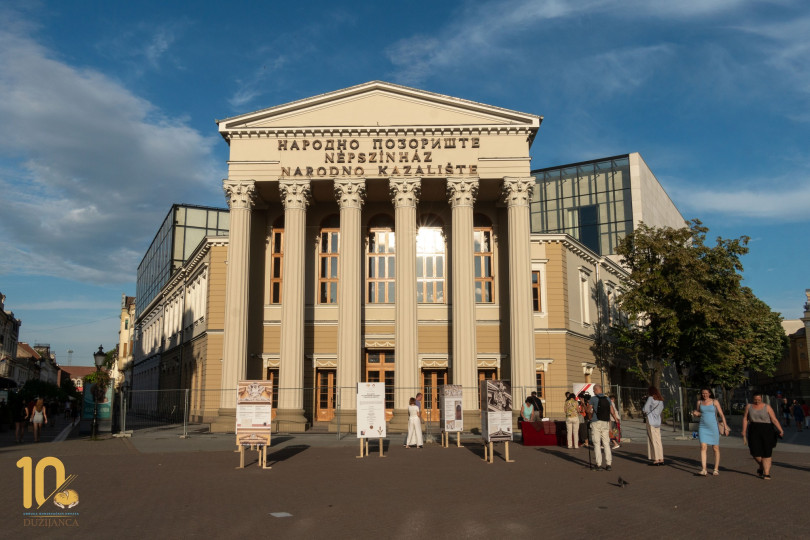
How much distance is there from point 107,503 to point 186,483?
2.71m

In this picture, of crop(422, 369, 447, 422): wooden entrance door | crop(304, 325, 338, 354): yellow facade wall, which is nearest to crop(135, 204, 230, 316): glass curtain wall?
crop(304, 325, 338, 354): yellow facade wall

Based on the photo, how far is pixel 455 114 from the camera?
33.1m

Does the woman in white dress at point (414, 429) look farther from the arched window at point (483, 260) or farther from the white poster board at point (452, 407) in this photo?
the arched window at point (483, 260)

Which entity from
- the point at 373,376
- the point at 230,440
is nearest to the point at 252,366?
the point at 373,376

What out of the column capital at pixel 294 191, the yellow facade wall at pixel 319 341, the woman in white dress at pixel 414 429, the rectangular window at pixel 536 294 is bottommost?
the woman in white dress at pixel 414 429

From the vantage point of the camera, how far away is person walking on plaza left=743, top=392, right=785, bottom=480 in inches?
547

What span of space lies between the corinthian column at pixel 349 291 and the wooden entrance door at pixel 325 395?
3632 mm

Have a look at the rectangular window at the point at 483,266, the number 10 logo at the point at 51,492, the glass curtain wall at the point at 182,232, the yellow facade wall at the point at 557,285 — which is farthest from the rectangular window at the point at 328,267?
the glass curtain wall at the point at 182,232

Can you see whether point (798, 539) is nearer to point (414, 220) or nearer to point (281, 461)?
point (281, 461)

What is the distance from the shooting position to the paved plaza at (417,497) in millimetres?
9172

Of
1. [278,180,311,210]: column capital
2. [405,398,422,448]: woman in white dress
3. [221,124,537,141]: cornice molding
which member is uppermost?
[221,124,537,141]: cornice molding

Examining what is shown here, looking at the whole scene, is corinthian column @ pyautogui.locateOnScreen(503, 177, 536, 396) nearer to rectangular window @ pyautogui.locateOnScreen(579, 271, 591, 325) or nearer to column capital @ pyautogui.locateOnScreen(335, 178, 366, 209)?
column capital @ pyautogui.locateOnScreen(335, 178, 366, 209)

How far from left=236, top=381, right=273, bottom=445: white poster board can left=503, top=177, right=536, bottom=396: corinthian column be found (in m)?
15.2

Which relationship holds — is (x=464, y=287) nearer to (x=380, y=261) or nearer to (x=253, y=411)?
(x=380, y=261)
